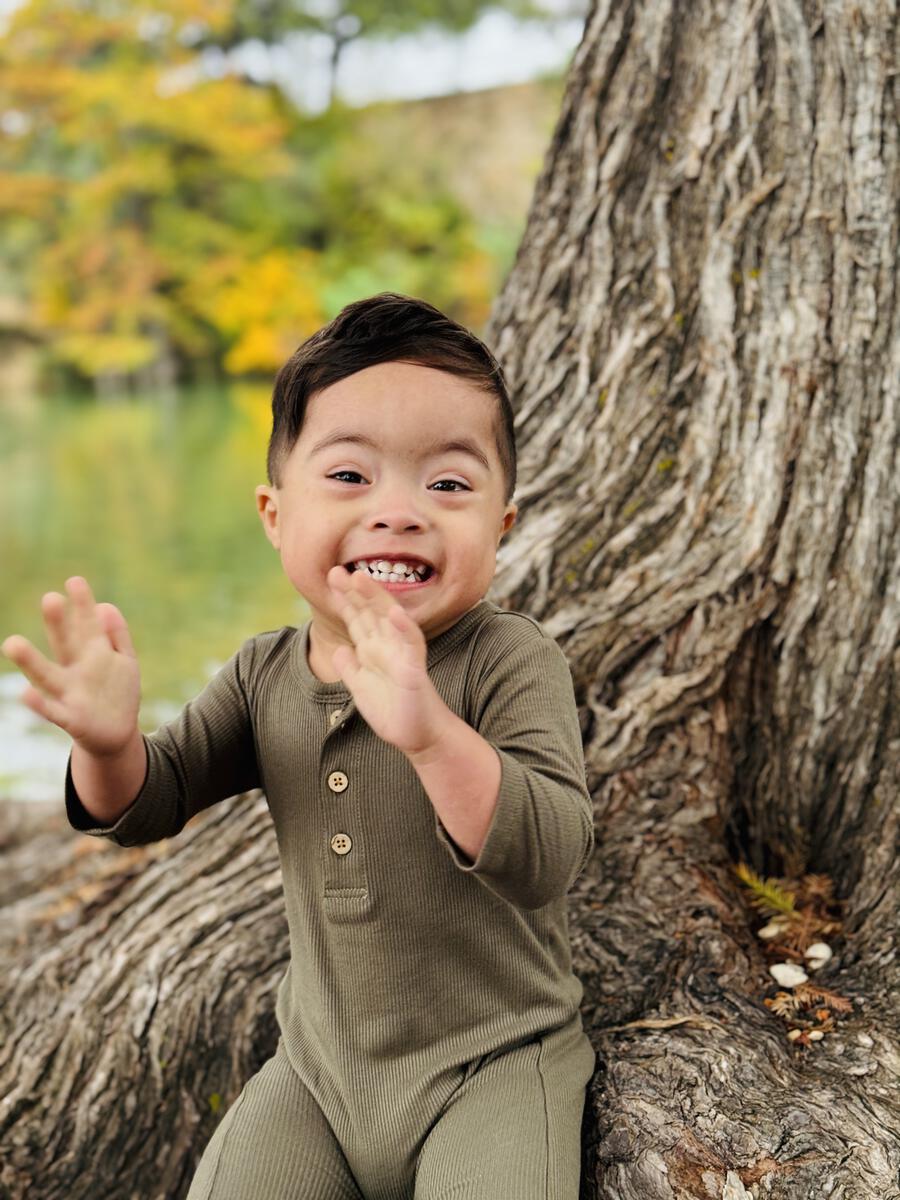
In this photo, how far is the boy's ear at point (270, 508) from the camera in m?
1.60

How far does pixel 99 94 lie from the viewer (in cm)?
1870

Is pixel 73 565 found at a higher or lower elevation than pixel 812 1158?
lower

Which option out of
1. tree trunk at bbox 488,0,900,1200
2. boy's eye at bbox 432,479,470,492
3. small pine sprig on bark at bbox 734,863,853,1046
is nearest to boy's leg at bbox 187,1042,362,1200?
tree trunk at bbox 488,0,900,1200

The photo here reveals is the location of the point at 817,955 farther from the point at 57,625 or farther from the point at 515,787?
the point at 57,625

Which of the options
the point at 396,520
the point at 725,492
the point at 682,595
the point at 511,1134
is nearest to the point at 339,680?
the point at 396,520

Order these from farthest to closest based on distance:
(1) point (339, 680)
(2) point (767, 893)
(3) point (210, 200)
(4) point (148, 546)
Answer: (3) point (210, 200), (4) point (148, 546), (2) point (767, 893), (1) point (339, 680)

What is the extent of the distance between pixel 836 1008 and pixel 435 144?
23.5m

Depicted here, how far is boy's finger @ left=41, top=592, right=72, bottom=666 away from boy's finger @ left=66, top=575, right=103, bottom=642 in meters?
0.01

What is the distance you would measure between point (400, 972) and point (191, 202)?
894 inches

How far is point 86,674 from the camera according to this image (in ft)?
4.54

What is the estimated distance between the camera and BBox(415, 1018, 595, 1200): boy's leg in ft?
4.64

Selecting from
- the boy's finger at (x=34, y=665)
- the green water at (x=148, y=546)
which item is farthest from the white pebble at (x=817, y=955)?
the green water at (x=148, y=546)

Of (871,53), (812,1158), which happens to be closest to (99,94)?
(871,53)

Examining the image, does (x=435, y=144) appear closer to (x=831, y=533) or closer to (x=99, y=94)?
(x=99, y=94)
